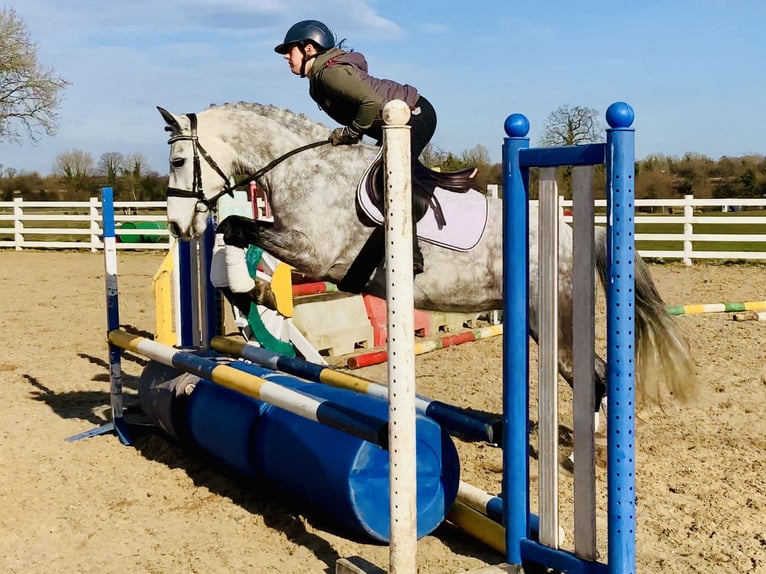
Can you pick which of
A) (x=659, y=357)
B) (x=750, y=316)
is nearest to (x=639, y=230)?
(x=750, y=316)

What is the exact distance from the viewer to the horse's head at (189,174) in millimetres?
4145

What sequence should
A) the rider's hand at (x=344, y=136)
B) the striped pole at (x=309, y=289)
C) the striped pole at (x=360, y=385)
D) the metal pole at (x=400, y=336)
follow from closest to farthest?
the metal pole at (x=400, y=336) → the striped pole at (x=360, y=385) → the rider's hand at (x=344, y=136) → the striped pole at (x=309, y=289)

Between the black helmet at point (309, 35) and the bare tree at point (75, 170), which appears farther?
the bare tree at point (75, 170)

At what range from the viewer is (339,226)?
13.4ft

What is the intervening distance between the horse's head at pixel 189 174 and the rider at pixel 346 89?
0.62 m

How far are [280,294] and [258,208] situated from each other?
2628 mm

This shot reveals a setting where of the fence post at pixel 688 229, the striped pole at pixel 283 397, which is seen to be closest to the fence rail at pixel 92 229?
the fence post at pixel 688 229

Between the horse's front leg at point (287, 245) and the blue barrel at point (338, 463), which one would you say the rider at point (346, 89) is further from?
the blue barrel at point (338, 463)

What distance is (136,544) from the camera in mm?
3254

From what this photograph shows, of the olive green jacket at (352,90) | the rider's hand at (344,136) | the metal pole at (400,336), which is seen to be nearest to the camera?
the metal pole at (400,336)

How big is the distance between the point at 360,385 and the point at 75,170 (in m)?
29.9

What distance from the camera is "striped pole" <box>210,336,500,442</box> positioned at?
2883 millimetres

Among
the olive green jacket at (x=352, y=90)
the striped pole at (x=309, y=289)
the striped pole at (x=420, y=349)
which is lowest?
the striped pole at (x=420, y=349)

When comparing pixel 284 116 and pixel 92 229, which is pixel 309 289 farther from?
pixel 92 229
